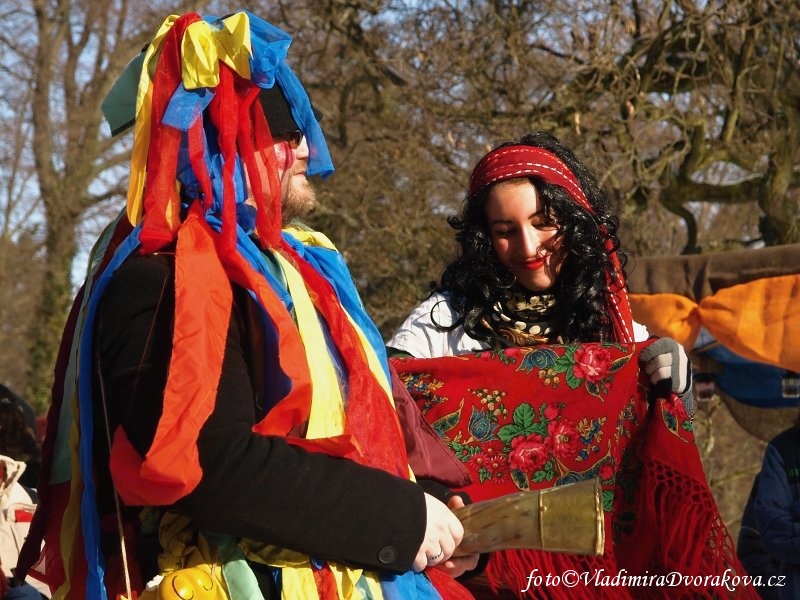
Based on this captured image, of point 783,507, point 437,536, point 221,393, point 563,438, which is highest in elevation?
point 221,393

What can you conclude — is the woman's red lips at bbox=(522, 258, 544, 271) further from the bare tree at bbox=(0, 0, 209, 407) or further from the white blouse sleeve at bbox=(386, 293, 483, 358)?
the bare tree at bbox=(0, 0, 209, 407)

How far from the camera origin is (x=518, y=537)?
1.78 meters

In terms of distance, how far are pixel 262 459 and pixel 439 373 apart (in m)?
1.14

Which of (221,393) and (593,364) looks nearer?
(221,393)

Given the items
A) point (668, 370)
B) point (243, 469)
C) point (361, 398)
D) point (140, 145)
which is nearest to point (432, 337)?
point (668, 370)

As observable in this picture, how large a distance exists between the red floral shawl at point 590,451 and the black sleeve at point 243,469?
900 mm

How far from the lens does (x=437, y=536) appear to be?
171cm

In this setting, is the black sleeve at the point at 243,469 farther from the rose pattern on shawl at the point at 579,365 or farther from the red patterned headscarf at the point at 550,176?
the red patterned headscarf at the point at 550,176

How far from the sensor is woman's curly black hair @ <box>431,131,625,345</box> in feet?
9.15

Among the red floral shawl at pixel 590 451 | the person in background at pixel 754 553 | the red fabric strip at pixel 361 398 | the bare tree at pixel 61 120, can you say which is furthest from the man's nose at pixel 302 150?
the bare tree at pixel 61 120

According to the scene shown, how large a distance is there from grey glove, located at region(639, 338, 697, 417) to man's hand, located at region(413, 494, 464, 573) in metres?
0.95

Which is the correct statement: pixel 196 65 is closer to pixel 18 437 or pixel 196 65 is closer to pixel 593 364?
pixel 593 364

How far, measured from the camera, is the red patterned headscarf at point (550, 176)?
9.25ft

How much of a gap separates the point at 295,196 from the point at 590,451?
1.06m
